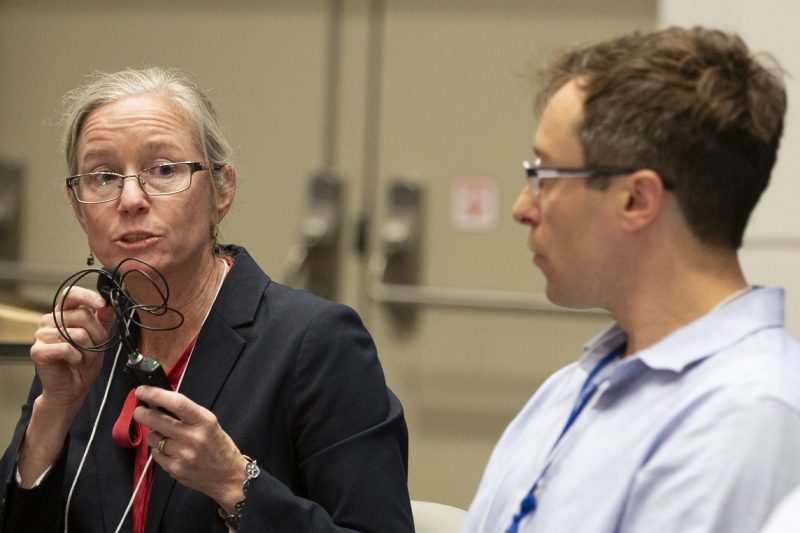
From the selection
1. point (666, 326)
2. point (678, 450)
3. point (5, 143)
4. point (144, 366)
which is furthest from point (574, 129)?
point (5, 143)

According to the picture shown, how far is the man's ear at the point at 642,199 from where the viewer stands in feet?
5.08

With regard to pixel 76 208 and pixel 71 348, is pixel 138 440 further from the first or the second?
pixel 76 208

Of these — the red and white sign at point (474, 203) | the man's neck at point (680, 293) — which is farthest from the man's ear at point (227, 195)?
the red and white sign at point (474, 203)

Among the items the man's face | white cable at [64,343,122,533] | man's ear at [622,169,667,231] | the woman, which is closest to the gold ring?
the woman

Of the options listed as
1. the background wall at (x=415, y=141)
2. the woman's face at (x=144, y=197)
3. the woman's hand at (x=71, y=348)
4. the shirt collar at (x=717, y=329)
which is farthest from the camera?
the background wall at (x=415, y=141)

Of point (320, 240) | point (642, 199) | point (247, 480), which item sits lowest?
point (320, 240)

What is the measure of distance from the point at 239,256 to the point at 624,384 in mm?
1000

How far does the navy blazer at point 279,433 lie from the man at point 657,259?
18.2 inches

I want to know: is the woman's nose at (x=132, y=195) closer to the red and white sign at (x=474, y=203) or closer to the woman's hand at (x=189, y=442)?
the woman's hand at (x=189, y=442)

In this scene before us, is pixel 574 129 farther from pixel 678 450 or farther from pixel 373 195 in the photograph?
pixel 373 195

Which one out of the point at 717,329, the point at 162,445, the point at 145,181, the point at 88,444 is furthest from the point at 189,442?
the point at 717,329

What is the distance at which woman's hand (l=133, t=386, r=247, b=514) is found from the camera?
1823 millimetres

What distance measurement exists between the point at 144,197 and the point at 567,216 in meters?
0.87

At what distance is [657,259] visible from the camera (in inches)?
62.1
